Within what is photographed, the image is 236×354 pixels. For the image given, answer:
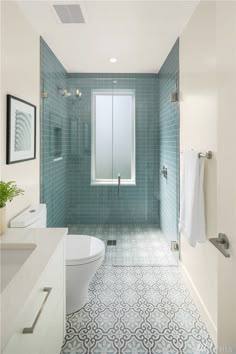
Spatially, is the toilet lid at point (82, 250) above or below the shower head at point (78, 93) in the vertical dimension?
below

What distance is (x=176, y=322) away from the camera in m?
1.88

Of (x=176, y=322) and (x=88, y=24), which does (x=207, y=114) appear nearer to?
(x=88, y=24)

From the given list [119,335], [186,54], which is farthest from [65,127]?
[119,335]

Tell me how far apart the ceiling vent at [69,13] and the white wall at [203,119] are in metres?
0.89

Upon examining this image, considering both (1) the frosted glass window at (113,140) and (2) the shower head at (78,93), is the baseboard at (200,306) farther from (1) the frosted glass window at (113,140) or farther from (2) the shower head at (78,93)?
(2) the shower head at (78,93)

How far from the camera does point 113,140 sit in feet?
11.6

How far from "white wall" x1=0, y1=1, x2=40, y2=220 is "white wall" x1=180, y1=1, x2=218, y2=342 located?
52.6 inches

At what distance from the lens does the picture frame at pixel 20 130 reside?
185cm

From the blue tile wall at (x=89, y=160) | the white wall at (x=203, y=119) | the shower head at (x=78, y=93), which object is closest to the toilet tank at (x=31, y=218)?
the blue tile wall at (x=89, y=160)

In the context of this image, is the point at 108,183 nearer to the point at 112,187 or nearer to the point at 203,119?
the point at 112,187

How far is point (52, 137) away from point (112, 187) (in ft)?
3.37

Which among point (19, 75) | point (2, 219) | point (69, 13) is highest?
point (69, 13)

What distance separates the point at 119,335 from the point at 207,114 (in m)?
1.58

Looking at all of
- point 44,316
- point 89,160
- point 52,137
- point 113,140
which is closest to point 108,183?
point 89,160
